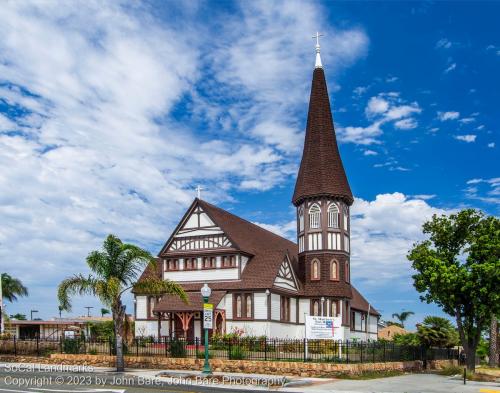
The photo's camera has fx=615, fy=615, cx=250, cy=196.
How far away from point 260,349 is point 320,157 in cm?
2203

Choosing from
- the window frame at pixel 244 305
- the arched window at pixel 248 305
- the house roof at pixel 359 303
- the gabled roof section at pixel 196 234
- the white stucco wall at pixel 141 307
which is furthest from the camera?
the house roof at pixel 359 303

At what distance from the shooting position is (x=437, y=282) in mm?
27828

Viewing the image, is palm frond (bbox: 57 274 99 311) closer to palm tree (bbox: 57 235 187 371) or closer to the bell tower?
palm tree (bbox: 57 235 187 371)

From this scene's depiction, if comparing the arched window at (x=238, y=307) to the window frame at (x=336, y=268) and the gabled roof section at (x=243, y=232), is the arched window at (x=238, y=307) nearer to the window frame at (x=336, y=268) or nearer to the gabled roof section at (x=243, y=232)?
the gabled roof section at (x=243, y=232)

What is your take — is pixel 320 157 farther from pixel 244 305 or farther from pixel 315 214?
pixel 244 305

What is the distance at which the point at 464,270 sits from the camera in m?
27.5

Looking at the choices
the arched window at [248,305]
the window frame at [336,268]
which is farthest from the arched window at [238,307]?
the window frame at [336,268]

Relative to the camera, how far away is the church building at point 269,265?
43.1m

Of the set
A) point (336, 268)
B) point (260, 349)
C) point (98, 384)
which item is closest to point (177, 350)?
point (260, 349)

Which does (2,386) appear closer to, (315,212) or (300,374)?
(300,374)

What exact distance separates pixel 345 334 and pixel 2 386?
1226 inches

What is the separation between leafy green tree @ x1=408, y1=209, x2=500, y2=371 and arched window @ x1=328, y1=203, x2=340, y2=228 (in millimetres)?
17201

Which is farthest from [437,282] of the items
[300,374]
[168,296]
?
[168,296]

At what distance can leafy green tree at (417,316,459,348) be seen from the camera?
116ft
